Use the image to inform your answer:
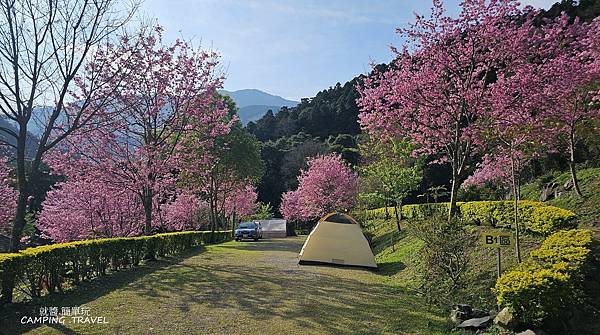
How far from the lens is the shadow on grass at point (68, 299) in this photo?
20.3ft

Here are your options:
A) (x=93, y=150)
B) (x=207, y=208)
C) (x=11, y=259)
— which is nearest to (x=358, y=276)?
(x=11, y=259)

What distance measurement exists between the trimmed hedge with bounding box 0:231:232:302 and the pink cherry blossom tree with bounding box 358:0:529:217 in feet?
25.5

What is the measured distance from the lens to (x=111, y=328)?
19.7 ft

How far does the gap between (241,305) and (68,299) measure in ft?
11.1

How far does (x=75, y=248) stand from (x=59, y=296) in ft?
3.98

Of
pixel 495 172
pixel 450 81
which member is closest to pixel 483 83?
pixel 450 81

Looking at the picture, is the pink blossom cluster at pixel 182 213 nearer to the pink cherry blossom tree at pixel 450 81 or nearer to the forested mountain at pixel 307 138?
the forested mountain at pixel 307 138

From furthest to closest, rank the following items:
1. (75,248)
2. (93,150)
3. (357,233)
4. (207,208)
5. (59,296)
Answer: (207,208) < (93,150) < (357,233) < (75,248) < (59,296)

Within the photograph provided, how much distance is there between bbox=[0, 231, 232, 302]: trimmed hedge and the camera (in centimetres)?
732

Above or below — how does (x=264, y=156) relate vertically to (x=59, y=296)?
above

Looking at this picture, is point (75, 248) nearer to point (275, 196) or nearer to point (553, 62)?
point (553, 62)

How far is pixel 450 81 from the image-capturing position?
10906 millimetres

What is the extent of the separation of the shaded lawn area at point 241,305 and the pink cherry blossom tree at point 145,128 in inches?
173
